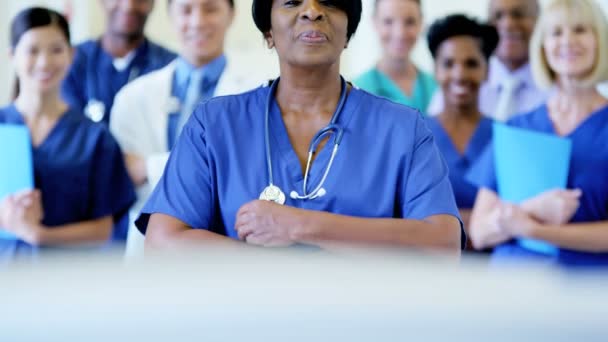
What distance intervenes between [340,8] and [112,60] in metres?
1.38

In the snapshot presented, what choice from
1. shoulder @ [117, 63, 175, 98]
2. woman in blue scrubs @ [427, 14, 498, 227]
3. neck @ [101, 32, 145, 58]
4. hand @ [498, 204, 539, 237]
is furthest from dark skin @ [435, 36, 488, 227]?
neck @ [101, 32, 145, 58]

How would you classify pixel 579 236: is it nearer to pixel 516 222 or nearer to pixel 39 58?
pixel 516 222

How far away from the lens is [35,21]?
2.08 m

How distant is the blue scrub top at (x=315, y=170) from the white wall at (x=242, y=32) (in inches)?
44.8

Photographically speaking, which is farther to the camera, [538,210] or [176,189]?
[538,210]

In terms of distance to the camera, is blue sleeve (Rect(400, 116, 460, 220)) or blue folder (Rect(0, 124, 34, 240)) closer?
blue sleeve (Rect(400, 116, 460, 220))

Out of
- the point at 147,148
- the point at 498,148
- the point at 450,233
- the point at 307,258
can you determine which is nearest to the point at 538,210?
the point at 498,148

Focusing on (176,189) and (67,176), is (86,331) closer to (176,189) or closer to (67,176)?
(176,189)

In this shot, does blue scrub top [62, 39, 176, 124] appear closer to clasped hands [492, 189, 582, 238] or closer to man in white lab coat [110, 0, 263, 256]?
man in white lab coat [110, 0, 263, 256]

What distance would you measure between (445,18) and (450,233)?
1.40 m

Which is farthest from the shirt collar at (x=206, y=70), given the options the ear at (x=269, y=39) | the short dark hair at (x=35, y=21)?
the ear at (x=269, y=39)

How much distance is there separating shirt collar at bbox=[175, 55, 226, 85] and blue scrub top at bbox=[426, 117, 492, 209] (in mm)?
507

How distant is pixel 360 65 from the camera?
2.38 metres

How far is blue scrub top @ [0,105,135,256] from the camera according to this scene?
1.98 meters
